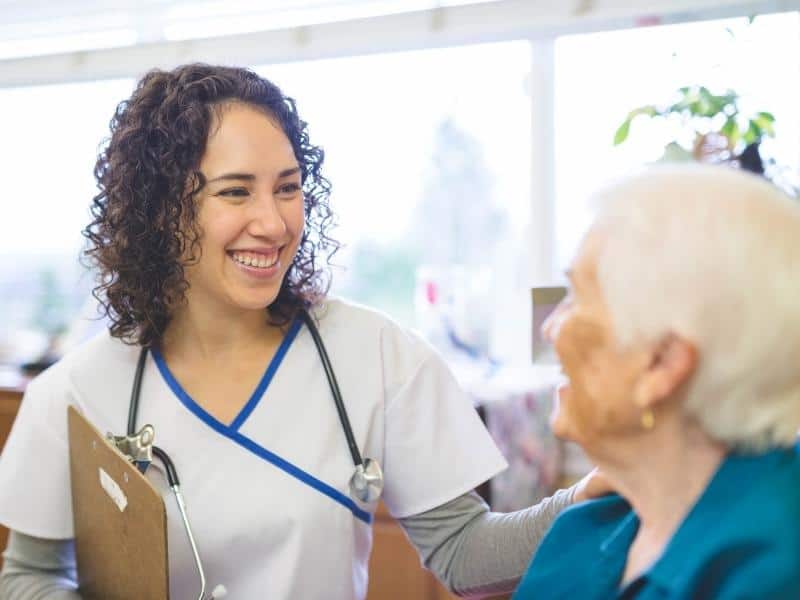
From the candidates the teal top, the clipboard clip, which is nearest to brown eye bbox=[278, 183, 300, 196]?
the clipboard clip

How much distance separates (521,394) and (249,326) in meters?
1.02

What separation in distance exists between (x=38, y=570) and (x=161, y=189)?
661 millimetres

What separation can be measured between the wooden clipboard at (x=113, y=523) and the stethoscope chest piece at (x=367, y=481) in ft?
1.06

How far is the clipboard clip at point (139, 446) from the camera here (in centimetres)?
126

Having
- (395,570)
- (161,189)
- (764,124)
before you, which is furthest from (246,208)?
(395,570)

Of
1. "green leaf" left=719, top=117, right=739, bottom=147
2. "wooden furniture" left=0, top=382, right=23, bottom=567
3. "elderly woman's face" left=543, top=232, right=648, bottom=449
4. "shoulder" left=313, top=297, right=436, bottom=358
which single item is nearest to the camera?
"elderly woman's face" left=543, top=232, right=648, bottom=449

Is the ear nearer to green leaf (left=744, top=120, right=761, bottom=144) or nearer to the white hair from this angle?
the white hair

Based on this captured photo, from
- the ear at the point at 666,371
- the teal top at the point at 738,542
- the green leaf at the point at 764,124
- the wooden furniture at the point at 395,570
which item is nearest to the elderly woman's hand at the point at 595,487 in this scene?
the teal top at the point at 738,542

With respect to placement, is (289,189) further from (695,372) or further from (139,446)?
(695,372)

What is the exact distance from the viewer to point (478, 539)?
130 centimetres

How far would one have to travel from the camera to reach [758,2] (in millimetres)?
2146

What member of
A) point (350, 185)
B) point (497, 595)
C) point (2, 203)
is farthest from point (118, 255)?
point (2, 203)

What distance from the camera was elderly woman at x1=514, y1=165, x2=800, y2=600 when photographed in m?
0.73

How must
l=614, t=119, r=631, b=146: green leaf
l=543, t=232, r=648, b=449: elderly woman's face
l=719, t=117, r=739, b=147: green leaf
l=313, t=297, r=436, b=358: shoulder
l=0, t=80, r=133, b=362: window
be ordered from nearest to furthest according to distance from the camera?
l=543, t=232, r=648, b=449: elderly woman's face
l=313, t=297, r=436, b=358: shoulder
l=719, t=117, r=739, b=147: green leaf
l=614, t=119, r=631, b=146: green leaf
l=0, t=80, r=133, b=362: window
